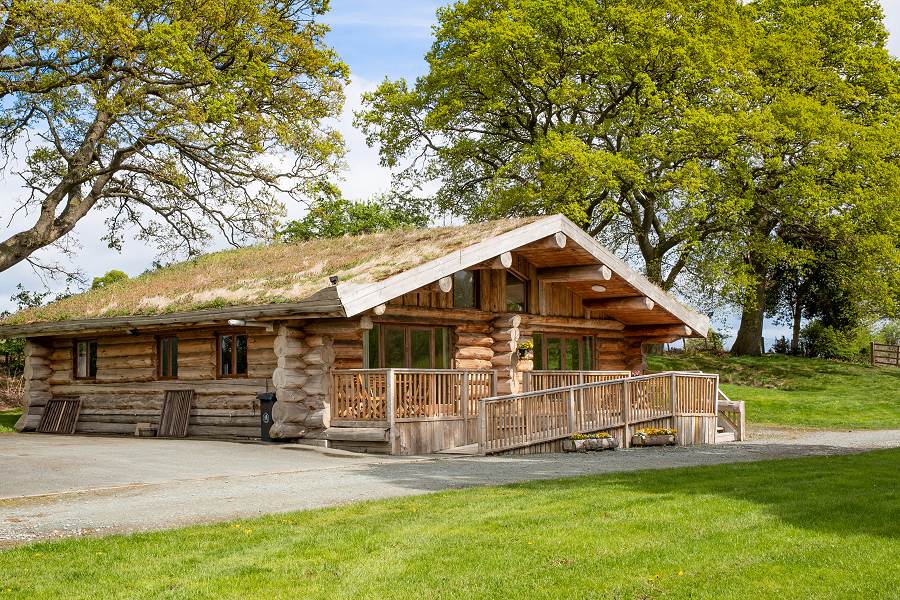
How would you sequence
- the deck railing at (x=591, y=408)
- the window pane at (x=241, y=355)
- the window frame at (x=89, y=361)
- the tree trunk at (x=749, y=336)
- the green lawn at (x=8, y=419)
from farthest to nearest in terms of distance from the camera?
the tree trunk at (x=749, y=336)
the green lawn at (x=8, y=419)
the window frame at (x=89, y=361)
the window pane at (x=241, y=355)
the deck railing at (x=591, y=408)

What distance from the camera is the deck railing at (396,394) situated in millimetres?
19078

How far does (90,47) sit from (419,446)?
15.2 meters

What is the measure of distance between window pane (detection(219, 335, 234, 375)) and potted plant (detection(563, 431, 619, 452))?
7516mm

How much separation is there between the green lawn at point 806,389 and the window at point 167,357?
17.8 meters

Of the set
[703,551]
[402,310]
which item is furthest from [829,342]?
[703,551]

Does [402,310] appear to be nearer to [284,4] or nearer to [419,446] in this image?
[419,446]

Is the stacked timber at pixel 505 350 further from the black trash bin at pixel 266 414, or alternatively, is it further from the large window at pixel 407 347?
the black trash bin at pixel 266 414

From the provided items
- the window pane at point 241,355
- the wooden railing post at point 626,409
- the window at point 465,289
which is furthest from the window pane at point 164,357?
the wooden railing post at point 626,409

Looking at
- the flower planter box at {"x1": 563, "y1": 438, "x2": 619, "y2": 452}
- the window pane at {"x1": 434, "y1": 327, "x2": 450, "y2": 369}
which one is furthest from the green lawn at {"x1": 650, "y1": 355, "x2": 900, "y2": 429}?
the window pane at {"x1": 434, "y1": 327, "x2": 450, "y2": 369}

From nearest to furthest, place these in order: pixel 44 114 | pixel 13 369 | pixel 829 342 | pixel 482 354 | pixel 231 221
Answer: pixel 482 354, pixel 44 114, pixel 231 221, pixel 13 369, pixel 829 342

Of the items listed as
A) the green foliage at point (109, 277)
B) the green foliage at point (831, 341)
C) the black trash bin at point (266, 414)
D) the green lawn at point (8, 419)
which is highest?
the green foliage at point (109, 277)

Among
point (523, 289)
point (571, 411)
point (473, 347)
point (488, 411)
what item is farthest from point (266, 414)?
point (523, 289)

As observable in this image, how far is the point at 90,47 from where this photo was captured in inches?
1056

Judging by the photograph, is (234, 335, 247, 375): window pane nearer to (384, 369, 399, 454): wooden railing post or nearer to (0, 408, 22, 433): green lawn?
(384, 369, 399, 454): wooden railing post
